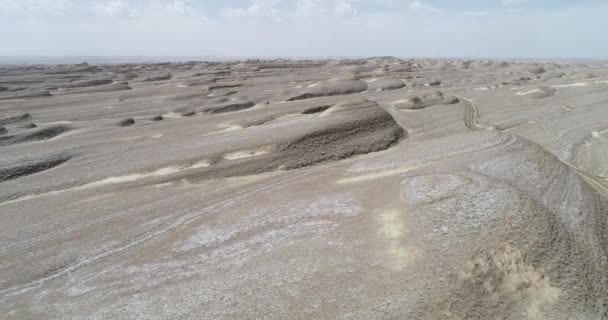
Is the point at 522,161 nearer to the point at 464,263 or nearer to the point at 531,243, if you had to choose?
the point at 531,243

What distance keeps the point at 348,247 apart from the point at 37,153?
18264 mm

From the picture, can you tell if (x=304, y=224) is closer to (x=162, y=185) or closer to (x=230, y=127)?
(x=162, y=185)

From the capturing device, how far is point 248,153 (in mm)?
17312

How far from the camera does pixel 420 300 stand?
6.82 m

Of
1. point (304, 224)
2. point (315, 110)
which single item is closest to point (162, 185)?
point (304, 224)

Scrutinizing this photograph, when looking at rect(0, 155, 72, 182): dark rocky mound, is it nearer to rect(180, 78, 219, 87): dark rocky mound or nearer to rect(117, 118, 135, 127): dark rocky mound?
rect(117, 118, 135, 127): dark rocky mound

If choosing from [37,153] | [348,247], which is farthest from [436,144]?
[37,153]

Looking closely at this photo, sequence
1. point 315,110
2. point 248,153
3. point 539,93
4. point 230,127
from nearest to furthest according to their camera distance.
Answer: point 248,153 → point 230,127 → point 315,110 → point 539,93

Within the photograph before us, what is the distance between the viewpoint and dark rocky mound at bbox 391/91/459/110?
103 ft

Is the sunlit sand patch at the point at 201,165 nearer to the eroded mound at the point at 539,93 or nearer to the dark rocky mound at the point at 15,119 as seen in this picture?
the dark rocky mound at the point at 15,119

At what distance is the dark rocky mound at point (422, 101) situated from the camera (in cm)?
3144

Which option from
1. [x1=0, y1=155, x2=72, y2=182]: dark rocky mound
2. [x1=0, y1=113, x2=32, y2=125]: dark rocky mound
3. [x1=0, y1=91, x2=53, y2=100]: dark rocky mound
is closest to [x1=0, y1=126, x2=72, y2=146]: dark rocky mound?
[x1=0, y1=113, x2=32, y2=125]: dark rocky mound

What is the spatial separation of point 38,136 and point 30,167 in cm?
819

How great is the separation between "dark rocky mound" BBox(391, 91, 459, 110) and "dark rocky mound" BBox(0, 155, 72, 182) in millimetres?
26688
